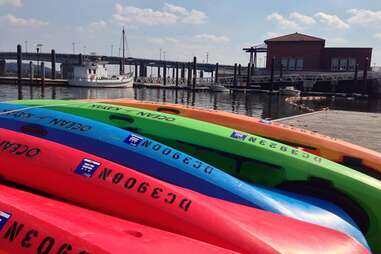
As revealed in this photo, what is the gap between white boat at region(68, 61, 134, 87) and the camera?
Answer: 5172cm

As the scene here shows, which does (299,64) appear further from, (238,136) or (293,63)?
(238,136)

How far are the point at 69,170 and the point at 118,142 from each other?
1.86 ft

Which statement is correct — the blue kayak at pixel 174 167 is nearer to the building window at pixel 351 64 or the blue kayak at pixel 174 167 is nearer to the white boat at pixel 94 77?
the white boat at pixel 94 77

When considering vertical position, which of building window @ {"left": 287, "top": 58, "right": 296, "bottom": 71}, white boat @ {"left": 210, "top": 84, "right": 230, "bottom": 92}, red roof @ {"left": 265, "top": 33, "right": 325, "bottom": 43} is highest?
red roof @ {"left": 265, "top": 33, "right": 325, "bottom": 43}

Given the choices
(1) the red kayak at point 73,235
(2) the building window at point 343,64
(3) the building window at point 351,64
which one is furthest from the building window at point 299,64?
(1) the red kayak at point 73,235

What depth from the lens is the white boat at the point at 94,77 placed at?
170 ft

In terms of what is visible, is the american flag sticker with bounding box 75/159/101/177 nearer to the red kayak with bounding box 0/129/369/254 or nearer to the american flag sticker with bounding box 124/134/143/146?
the red kayak with bounding box 0/129/369/254

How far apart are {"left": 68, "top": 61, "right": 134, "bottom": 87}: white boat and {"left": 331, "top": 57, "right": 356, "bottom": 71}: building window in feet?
99.7

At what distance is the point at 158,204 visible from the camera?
7.39ft

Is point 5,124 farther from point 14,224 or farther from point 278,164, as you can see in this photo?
point 278,164

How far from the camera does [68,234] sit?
182cm

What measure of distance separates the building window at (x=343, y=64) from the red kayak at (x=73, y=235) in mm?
62999

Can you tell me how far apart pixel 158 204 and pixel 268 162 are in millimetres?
1324

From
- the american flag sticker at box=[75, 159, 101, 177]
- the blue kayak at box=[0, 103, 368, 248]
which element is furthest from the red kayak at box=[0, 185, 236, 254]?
the blue kayak at box=[0, 103, 368, 248]
